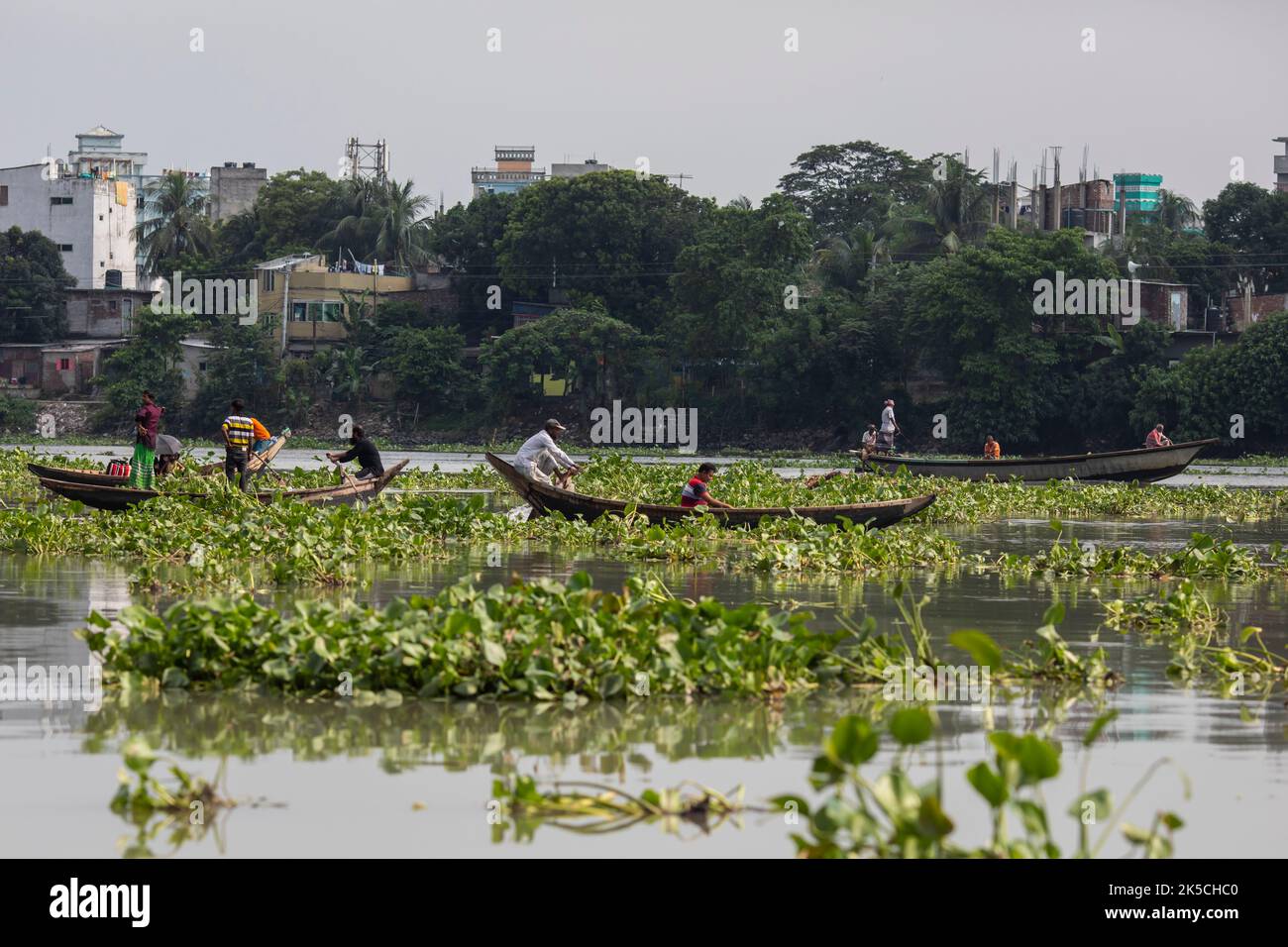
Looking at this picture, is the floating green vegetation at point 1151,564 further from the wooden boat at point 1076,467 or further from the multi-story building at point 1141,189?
the multi-story building at point 1141,189

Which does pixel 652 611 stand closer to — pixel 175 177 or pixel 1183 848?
pixel 1183 848

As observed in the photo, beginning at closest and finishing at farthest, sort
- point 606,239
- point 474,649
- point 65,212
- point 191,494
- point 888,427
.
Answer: point 474,649 → point 191,494 → point 888,427 → point 606,239 → point 65,212

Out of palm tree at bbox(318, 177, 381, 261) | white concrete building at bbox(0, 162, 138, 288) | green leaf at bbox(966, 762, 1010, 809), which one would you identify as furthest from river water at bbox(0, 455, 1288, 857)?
white concrete building at bbox(0, 162, 138, 288)

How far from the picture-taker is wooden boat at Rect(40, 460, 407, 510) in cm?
1772

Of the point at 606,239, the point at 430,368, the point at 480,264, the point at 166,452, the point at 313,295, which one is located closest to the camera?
the point at 166,452

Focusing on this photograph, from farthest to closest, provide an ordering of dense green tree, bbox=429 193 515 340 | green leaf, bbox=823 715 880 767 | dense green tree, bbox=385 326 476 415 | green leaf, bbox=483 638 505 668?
dense green tree, bbox=429 193 515 340
dense green tree, bbox=385 326 476 415
green leaf, bbox=483 638 505 668
green leaf, bbox=823 715 880 767

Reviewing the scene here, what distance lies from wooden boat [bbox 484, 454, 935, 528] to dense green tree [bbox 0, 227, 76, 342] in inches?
1923

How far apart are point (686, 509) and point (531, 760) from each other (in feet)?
31.1

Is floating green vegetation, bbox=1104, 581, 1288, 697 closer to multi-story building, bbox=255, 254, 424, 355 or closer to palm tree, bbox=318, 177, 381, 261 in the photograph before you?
multi-story building, bbox=255, 254, 424, 355

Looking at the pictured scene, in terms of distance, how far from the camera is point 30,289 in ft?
204

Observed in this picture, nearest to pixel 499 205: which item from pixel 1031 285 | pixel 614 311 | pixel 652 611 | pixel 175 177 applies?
pixel 614 311

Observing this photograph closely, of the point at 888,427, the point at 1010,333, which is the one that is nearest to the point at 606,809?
the point at 888,427

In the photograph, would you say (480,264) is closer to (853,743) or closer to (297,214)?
(297,214)

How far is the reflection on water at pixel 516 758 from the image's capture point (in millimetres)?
5992
